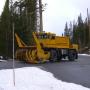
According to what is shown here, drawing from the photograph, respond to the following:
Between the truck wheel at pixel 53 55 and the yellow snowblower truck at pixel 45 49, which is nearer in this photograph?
the yellow snowblower truck at pixel 45 49

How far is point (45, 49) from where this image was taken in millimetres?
36219

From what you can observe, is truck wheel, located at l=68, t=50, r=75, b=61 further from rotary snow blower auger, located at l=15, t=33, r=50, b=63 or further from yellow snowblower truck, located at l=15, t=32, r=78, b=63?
rotary snow blower auger, located at l=15, t=33, r=50, b=63

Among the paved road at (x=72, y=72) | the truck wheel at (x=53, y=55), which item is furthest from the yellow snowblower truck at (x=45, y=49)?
the paved road at (x=72, y=72)

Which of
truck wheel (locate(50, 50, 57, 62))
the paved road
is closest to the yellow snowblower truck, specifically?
truck wheel (locate(50, 50, 57, 62))

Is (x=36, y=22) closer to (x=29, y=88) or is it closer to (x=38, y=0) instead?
→ (x=38, y=0)

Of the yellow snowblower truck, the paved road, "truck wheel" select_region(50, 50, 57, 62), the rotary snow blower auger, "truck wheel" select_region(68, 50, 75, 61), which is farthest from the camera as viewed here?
"truck wheel" select_region(68, 50, 75, 61)

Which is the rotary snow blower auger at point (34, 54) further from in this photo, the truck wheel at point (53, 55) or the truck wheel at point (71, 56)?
the truck wheel at point (71, 56)

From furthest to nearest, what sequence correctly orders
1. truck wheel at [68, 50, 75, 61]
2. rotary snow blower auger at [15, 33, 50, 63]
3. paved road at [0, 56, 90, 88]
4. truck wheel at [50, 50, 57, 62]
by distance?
truck wheel at [68, 50, 75, 61] < truck wheel at [50, 50, 57, 62] < rotary snow blower auger at [15, 33, 50, 63] < paved road at [0, 56, 90, 88]

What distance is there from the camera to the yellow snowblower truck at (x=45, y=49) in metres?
34.4

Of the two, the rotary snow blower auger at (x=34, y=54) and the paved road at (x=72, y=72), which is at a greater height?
the rotary snow blower auger at (x=34, y=54)

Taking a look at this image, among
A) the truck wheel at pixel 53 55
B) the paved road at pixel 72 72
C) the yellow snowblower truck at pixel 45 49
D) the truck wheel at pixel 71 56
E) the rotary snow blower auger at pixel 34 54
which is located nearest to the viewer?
the paved road at pixel 72 72

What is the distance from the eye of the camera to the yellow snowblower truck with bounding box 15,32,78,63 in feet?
113

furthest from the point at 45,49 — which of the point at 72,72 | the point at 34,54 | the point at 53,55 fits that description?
the point at 72,72

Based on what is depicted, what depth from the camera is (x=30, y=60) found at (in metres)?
34.0
